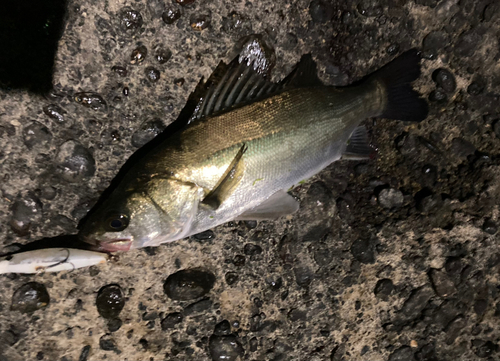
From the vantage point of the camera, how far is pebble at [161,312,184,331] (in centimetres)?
219

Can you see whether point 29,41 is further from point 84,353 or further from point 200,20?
point 84,353

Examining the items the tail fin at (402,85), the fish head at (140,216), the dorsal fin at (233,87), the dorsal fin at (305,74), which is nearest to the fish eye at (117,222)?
the fish head at (140,216)

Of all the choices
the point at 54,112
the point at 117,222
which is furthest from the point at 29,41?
the point at 117,222

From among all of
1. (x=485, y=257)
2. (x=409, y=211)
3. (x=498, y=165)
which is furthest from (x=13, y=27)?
(x=485, y=257)

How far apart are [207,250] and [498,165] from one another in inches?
80.9

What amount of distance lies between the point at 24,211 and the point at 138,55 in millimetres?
1235

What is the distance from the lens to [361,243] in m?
2.24

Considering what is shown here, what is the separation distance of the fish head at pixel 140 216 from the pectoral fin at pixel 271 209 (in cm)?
41

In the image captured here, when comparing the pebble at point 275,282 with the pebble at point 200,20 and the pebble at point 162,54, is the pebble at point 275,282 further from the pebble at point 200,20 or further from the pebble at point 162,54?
the pebble at point 200,20

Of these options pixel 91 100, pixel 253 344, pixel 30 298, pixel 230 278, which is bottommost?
pixel 253 344

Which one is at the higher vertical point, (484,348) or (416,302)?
(416,302)

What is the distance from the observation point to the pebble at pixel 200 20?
2.04m

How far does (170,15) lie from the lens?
201 centimetres

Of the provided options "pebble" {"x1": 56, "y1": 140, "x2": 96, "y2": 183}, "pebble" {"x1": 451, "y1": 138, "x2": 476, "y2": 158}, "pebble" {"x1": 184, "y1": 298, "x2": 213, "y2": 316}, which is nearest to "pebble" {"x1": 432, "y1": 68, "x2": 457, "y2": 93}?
"pebble" {"x1": 451, "y1": 138, "x2": 476, "y2": 158}
